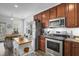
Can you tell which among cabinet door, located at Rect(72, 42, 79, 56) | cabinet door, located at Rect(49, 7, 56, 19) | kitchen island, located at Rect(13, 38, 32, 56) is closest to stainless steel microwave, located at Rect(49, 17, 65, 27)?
cabinet door, located at Rect(49, 7, 56, 19)

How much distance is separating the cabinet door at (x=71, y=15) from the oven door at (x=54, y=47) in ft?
1.79

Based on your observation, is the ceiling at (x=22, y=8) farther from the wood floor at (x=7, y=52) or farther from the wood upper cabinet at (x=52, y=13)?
the wood floor at (x=7, y=52)

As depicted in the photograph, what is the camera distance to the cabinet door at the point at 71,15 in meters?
2.26

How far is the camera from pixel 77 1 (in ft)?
7.01

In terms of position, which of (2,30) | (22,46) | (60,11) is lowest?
(22,46)

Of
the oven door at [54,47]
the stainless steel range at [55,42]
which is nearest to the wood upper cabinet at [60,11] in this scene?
the stainless steel range at [55,42]

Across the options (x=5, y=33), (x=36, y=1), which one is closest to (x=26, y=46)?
(x=5, y=33)

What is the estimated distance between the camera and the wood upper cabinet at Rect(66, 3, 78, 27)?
7.34 feet

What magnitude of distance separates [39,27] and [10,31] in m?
0.70

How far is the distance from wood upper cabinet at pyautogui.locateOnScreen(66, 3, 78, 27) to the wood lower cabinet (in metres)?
0.49

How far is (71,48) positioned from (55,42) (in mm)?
382

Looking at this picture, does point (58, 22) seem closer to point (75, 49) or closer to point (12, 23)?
point (75, 49)

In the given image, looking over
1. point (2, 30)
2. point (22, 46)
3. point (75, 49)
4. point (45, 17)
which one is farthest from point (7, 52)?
point (75, 49)

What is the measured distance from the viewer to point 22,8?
2.20 meters
